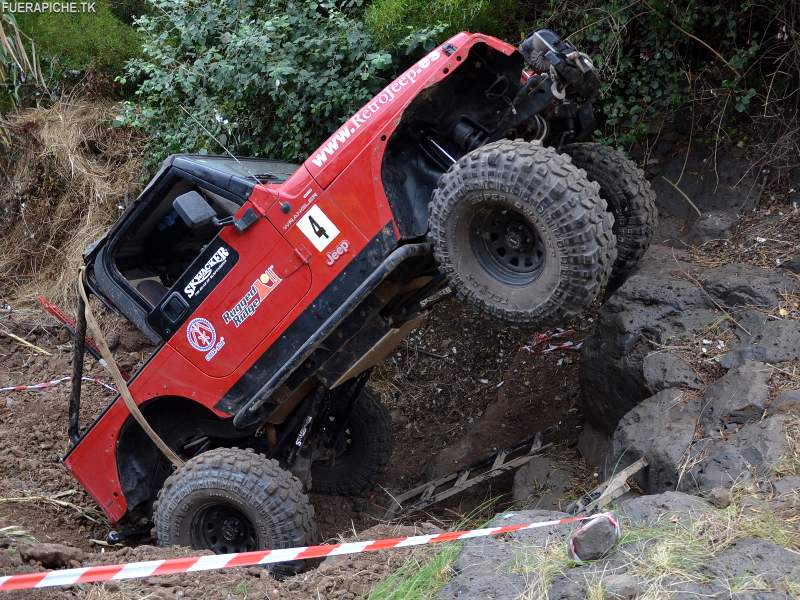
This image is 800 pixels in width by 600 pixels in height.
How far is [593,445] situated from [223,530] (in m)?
2.37

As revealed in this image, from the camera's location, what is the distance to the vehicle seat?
489 cm

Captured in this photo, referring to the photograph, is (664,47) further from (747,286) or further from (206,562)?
(206,562)

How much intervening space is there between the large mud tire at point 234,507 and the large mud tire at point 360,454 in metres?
1.39

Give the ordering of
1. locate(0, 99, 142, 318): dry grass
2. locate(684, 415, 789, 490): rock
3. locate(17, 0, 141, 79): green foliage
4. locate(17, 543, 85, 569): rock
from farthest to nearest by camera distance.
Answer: locate(17, 0, 141, 79): green foliage
locate(0, 99, 142, 318): dry grass
locate(17, 543, 85, 569): rock
locate(684, 415, 789, 490): rock

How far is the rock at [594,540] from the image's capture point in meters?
3.15

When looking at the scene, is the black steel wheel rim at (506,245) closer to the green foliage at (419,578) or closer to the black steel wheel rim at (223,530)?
the green foliage at (419,578)

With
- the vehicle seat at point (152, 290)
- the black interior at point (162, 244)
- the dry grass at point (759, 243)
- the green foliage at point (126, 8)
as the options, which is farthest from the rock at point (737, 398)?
the green foliage at point (126, 8)

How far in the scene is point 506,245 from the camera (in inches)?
164

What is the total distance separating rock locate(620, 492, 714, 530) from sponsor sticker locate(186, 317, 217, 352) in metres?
2.32

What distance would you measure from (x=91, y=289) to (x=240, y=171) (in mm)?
1186

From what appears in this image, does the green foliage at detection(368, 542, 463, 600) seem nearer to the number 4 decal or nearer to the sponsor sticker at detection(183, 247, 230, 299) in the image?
the number 4 decal

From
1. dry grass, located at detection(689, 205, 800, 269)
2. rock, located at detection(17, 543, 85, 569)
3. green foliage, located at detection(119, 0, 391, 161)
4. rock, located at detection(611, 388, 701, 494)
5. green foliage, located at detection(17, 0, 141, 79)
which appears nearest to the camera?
rock, located at detection(17, 543, 85, 569)

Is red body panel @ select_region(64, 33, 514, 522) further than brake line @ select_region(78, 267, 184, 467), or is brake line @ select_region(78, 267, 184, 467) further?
brake line @ select_region(78, 267, 184, 467)

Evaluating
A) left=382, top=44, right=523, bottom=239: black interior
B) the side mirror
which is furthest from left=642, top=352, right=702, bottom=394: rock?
the side mirror
